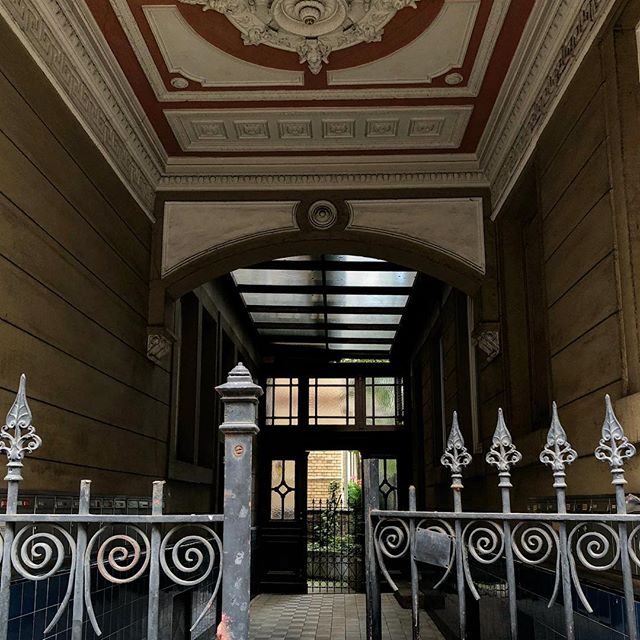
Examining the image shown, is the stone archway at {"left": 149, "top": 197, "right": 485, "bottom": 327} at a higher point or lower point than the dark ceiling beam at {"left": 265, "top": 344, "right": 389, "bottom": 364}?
lower

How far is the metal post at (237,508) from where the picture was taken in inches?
75.5

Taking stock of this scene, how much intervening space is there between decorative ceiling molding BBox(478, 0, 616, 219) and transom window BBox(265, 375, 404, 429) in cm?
760

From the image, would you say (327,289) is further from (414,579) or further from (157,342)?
(414,579)

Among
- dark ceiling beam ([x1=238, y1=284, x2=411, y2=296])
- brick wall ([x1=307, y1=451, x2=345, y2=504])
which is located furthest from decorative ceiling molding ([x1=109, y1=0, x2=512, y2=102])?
brick wall ([x1=307, y1=451, x2=345, y2=504])

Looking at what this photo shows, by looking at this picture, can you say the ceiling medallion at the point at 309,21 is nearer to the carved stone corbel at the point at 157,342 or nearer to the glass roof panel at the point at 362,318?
the carved stone corbel at the point at 157,342

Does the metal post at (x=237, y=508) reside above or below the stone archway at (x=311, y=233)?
below

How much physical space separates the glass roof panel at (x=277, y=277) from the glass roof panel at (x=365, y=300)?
2.13 ft

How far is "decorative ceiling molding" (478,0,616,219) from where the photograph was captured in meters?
4.16

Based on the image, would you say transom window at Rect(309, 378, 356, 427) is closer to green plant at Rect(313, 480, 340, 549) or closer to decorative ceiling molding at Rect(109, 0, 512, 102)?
green plant at Rect(313, 480, 340, 549)

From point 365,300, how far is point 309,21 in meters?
5.95

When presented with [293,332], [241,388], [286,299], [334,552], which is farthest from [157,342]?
[334,552]

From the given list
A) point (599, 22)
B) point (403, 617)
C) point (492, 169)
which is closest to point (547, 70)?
point (599, 22)

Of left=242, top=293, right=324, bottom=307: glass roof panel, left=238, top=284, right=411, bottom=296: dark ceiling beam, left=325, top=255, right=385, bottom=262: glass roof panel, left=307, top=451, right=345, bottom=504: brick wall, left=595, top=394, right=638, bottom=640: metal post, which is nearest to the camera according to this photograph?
left=595, top=394, right=638, bottom=640: metal post

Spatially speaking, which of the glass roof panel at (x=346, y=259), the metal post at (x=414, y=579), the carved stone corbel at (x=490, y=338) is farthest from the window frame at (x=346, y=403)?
the metal post at (x=414, y=579)
